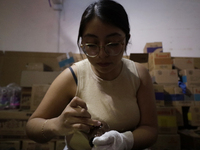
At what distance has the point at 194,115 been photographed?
5.28 ft

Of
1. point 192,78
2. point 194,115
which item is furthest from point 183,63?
point 194,115

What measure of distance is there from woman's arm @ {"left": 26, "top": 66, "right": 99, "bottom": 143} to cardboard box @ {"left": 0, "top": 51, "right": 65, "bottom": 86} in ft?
4.80

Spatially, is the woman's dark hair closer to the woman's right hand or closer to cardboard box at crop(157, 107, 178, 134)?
the woman's right hand

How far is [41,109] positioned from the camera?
0.62 m

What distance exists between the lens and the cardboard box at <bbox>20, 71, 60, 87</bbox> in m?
1.53

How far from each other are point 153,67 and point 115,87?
1364 mm

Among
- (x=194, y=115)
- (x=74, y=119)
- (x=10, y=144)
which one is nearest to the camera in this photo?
(x=74, y=119)

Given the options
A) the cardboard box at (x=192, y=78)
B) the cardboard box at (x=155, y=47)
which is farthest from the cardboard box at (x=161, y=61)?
the cardboard box at (x=192, y=78)

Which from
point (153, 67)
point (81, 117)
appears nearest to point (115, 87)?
point (81, 117)

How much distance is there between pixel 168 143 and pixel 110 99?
1148 millimetres

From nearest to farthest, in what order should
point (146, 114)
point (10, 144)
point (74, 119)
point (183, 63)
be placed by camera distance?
point (74, 119), point (146, 114), point (10, 144), point (183, 63)

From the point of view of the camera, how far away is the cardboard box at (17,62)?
1.91 m

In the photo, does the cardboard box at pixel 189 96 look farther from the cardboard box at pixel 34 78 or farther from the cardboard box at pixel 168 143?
the cardboard box at pixel 34 78

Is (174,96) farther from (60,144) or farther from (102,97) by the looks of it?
(60,144)
